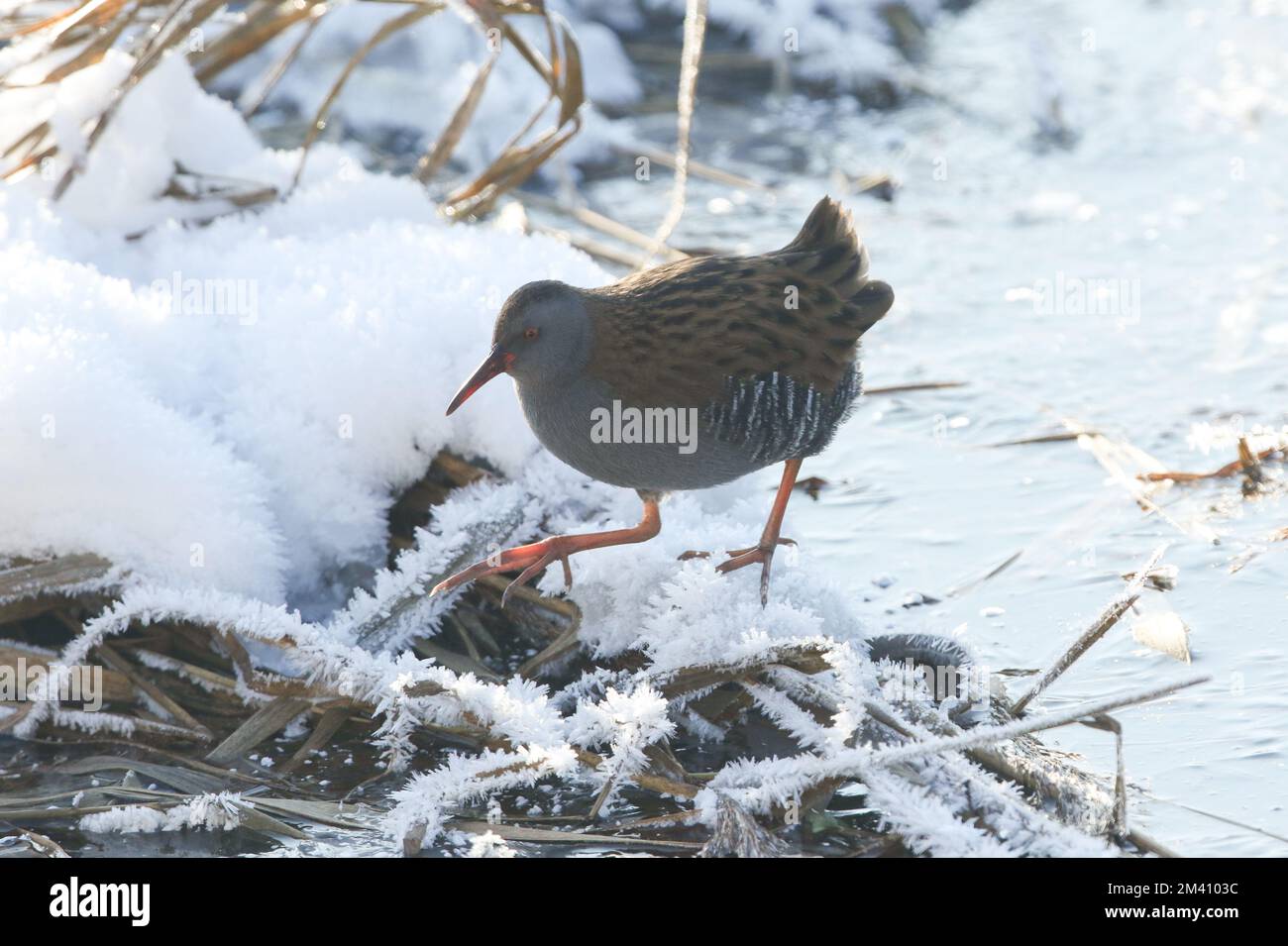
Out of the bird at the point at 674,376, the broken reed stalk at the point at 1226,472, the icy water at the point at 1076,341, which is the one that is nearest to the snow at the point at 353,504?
the bird at the point at 674,376

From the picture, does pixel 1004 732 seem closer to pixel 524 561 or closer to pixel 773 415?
pixel 773 415

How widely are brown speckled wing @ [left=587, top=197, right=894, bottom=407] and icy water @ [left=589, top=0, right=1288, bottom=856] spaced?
653 millimetres

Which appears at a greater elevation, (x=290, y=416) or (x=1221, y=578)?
(x=290, y=416)

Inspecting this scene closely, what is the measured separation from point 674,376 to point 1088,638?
1.02 m

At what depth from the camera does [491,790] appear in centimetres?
313

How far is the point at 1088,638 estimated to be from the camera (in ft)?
10.7

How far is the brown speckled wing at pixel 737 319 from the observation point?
3.43 meters

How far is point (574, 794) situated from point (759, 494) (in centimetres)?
149

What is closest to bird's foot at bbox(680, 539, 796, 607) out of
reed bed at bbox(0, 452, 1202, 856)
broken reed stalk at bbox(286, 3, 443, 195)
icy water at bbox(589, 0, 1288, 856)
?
reed bed at bbox(0, 452, 1202, 856)

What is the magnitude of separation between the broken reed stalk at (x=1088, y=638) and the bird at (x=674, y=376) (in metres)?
0.62

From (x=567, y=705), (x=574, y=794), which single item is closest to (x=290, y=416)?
(x=567, y=705)

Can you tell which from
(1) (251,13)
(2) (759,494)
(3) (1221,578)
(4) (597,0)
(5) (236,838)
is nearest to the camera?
(5) (236,838)

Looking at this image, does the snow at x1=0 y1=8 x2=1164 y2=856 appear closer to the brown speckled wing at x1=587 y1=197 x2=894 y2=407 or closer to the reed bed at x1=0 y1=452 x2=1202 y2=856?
the reed bed at x1=0 y1=452 x2=1202 y2=856

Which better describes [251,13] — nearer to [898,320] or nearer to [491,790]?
[898,320]
